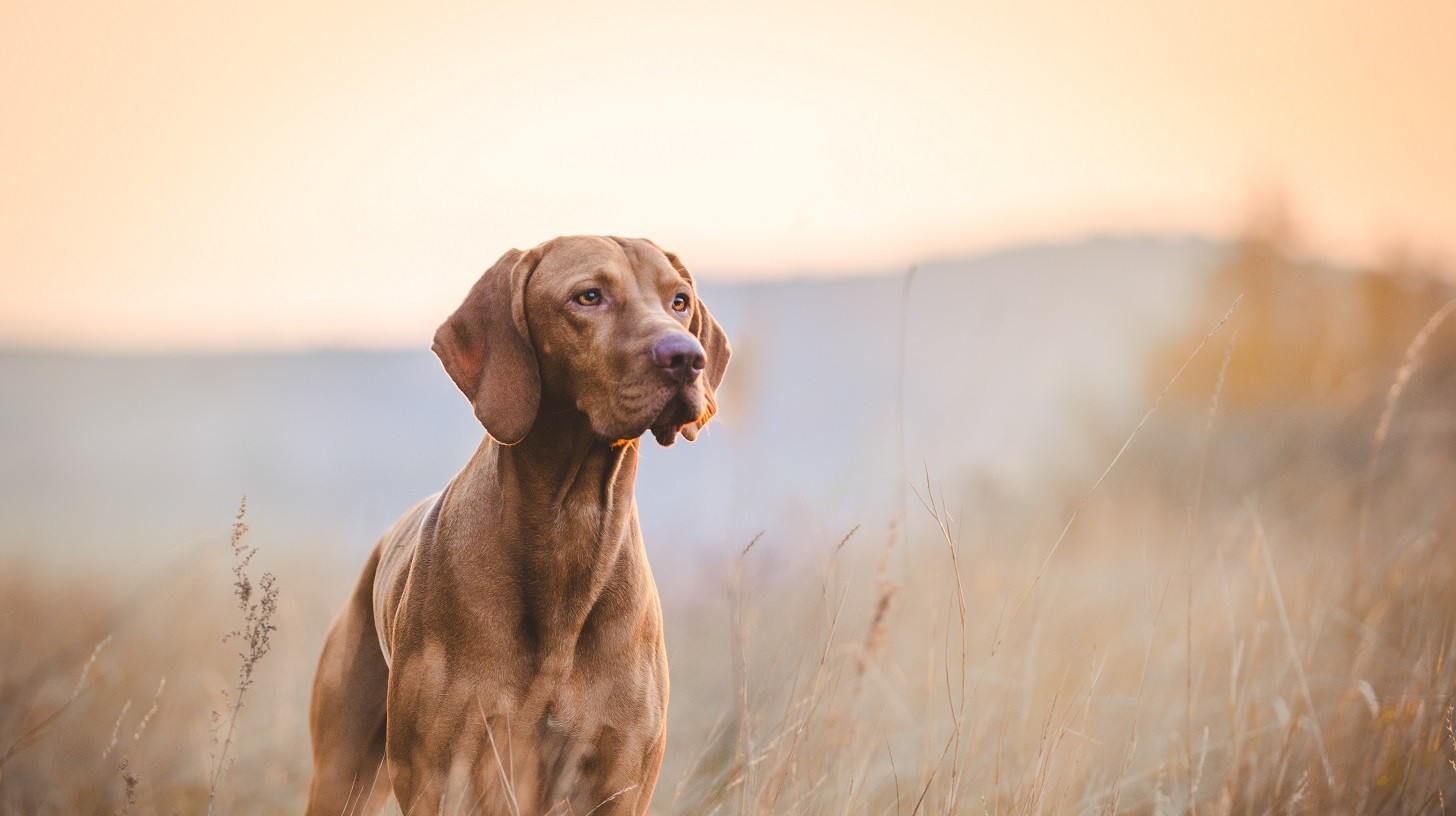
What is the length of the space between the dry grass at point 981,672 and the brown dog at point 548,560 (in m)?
0.44

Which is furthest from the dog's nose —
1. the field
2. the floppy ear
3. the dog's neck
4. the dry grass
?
the dry grass

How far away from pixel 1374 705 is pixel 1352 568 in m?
1.66

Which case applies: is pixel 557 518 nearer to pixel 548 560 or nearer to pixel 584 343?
pixel 548 560

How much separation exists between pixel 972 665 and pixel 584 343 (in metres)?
4.41

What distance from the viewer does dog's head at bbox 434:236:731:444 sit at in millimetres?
3375

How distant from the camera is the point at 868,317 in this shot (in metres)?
17.0

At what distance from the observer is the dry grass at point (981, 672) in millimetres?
4000

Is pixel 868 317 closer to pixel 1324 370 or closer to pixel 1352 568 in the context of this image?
pixel 1324 370

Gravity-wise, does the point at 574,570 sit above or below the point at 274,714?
above

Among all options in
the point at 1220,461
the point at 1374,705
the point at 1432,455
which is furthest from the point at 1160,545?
the point at 1374,705

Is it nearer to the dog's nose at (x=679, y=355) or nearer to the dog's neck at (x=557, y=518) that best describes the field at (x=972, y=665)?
the dog's neck at (x=557, y=518)

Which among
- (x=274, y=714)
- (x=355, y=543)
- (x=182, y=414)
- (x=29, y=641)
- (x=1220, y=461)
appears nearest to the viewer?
(x=29, y=641)

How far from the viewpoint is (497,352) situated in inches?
145

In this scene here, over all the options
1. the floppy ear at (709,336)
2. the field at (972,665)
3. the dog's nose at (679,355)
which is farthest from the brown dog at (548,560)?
the field at (972,665)
